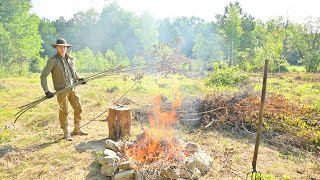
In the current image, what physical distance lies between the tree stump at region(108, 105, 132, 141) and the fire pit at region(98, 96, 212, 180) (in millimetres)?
830

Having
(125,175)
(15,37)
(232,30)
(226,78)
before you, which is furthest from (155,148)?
(232,30)

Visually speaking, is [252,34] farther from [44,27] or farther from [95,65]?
[44,27]

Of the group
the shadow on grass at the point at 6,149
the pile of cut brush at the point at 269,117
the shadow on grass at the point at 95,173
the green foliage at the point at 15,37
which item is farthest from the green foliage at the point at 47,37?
the shadow on grass at the point at 95,173

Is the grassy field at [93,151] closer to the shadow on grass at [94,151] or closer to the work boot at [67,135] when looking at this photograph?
the shadow on grass at [94,151]

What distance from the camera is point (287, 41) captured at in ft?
106

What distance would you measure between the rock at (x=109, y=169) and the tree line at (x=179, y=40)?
12.5 ft

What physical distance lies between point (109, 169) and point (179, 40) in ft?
16.2

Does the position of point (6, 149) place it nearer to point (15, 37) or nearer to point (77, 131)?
point (77, 131)

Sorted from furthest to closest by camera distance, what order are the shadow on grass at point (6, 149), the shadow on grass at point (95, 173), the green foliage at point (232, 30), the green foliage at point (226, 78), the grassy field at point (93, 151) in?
1. the green foliage at point (232, 30)
2. the green foliage at point (226, 78)
3. the shadow on grass at point (6, 149)
4. the grassy field at point (93, 151)
5. the shadow on grass at point (95, 173)

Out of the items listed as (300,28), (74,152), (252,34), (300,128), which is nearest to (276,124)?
(300,128)

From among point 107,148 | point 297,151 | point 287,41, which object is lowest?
point 297,151

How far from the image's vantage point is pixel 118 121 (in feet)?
18.4

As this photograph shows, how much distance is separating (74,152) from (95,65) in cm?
2857

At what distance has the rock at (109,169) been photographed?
404 cm
